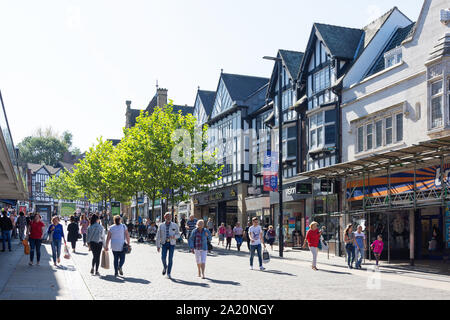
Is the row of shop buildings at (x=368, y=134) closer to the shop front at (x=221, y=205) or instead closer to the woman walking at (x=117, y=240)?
the shop front at (x=221, y=205)

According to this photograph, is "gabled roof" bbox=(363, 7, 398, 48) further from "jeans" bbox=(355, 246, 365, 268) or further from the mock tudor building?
the mock tudor building

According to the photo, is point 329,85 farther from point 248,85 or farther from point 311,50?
point 248,85

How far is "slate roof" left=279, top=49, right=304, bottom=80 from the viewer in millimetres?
35344

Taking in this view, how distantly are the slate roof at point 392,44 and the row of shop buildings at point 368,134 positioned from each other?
0.07m

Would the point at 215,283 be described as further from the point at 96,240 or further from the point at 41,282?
the point at 41,282

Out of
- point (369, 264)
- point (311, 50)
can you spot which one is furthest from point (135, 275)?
point (311, 50)

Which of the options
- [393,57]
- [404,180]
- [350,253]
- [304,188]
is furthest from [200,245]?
[393,57]

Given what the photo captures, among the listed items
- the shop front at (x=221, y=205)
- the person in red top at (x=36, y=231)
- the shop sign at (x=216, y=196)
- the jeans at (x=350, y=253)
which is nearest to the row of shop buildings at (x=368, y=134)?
the jeans at (x=350, y=253)

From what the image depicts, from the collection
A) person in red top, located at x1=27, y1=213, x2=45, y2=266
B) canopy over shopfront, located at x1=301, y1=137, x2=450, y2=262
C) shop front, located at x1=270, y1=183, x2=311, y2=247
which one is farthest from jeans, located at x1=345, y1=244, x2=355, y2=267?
shop front, located at x1=270, y1=183, x2=311, y2=247

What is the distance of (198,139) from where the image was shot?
42.9m

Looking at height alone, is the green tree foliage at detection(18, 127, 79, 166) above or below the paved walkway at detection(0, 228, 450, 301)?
above

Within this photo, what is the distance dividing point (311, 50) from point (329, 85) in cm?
299

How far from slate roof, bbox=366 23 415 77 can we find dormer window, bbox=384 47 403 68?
25.3 inches

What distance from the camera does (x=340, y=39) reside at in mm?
30531
